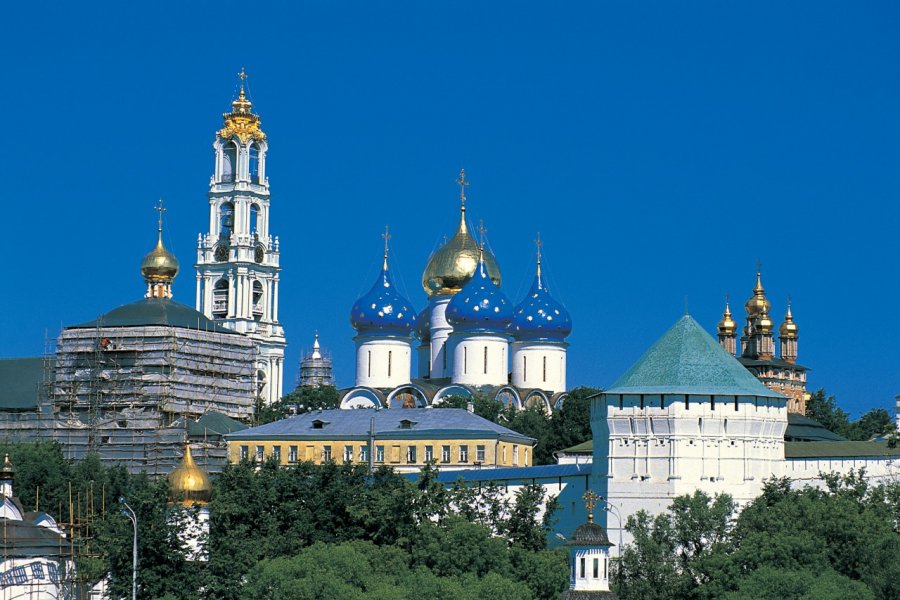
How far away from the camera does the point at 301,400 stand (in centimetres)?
8844

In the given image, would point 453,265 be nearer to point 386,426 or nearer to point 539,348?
point 539,348

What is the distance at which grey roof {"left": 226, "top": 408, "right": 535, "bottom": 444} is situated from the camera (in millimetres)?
73188

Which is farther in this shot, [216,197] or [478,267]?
[216,197]

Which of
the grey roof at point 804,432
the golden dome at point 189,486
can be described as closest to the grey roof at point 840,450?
the grey roof at point 804,432

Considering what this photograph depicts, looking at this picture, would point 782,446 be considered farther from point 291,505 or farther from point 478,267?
point 478,267

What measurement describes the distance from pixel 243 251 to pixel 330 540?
44755mm

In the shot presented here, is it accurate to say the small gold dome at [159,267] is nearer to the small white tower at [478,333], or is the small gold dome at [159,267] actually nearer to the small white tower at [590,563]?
the small white tower at [478,333]

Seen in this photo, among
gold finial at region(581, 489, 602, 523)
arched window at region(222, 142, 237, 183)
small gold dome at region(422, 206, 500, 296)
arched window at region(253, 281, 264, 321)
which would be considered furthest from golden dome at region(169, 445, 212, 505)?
arched window at region(222, 142, 237, 183)

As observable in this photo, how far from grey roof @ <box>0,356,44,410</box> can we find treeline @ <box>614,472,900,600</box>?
31.8m

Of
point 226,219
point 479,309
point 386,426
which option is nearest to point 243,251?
point 226,219

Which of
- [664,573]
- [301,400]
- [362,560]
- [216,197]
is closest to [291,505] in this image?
[362,560]

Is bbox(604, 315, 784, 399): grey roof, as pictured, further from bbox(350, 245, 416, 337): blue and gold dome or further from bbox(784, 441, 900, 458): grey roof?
bbox(350, 245, 416, 337): blue and gold dome

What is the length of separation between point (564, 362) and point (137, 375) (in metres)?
17.7

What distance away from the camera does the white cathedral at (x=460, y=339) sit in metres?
87.8
